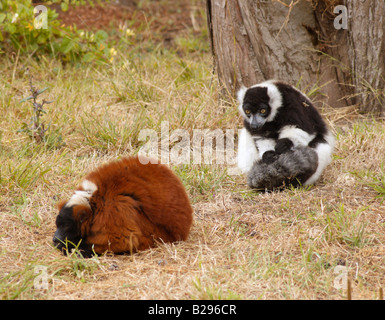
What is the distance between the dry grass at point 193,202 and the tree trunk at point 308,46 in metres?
0.32

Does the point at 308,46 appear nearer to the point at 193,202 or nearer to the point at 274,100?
the point at 274,100

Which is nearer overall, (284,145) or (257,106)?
(284,145)

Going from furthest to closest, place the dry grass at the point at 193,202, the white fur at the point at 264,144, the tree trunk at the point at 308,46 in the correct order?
1. the tree trunk at the point at 308,46
2. the white fur at the point at 264,144
3. the dry grass at the point at 193,202

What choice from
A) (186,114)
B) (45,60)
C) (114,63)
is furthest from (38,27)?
(186,114)

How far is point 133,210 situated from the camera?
3.34 metres

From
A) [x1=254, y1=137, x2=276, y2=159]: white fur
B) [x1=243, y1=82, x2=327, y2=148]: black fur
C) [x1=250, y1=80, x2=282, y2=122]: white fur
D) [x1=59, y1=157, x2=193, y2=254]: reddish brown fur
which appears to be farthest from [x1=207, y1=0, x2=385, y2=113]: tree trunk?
[x1=59, y1=157, x2=193, y2=254]: reddish brown fur

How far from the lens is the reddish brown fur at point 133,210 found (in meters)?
3.33

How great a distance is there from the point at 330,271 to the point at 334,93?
10.2ft

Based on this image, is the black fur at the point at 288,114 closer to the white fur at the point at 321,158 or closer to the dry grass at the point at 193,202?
the white fur at the point at 321,158

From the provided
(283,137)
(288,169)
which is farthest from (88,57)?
(288,169)

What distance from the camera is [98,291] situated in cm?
299

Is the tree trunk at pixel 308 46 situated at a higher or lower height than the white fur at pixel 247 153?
higher

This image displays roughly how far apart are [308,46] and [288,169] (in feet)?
6.23

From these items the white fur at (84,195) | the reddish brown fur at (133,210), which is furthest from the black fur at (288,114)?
the white fur at (84,195)
